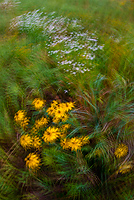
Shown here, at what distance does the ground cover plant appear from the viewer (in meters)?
1.05

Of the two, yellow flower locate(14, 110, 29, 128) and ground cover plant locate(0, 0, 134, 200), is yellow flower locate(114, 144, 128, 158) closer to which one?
ground cover plant locate(0, 0, 134, 200)

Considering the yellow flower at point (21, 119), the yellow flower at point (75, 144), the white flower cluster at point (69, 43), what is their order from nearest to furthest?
1. the yellow flower at point (75, 144)
2. the yellow flower at point (21, 119)
3. the white flower cluster at point (69, 43)

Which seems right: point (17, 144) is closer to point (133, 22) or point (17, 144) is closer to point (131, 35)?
point (131, 35)

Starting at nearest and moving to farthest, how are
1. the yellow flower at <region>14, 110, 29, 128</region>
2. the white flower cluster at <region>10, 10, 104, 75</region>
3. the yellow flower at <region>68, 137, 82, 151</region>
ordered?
the yellow flower at <region>68, 137, 82, 151</region> < the yellow flower at <region>14, 110, 29, 128</region> < the white flower cluster at <region>10, 10, 104, 75</region>

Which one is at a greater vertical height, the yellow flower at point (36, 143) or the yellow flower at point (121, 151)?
the yellow flower at point (36, 143)

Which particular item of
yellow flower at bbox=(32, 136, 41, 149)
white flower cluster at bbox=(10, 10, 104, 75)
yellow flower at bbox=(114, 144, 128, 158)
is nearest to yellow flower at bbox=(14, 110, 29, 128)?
yellow flower at bbox=(32, 136, 41, 149)

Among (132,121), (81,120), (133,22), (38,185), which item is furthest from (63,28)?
(38,185)

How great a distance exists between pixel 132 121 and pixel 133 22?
1.39 metres

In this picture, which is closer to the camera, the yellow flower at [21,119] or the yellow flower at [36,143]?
the yellow flower at [36,143]

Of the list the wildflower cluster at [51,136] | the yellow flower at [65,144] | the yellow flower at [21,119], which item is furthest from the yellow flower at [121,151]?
the yellow flower at [21,119]

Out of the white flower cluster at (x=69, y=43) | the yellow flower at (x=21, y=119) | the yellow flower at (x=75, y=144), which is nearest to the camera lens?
the yellow flower at (x=75, y=144)

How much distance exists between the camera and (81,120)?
4.24ft

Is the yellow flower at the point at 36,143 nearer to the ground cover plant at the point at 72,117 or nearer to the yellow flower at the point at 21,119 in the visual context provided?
the ground cover plant at the point at 72,117

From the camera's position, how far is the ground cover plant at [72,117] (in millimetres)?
1054
